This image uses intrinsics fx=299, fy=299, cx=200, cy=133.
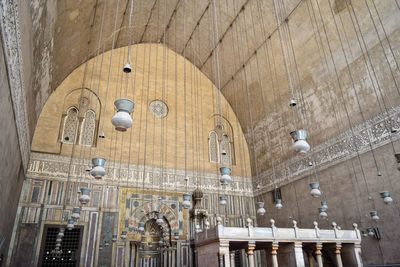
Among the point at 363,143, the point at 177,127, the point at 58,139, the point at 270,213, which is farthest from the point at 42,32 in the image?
the point at 270,213

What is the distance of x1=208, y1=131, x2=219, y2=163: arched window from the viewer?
13.5 m

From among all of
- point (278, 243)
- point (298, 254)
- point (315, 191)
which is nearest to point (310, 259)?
point (298, 254)

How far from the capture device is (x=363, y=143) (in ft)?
29.5

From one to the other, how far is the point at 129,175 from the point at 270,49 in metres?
7.36

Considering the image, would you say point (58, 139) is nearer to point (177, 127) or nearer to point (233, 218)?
point (177, 127)

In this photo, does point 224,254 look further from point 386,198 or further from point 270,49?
point 270,49

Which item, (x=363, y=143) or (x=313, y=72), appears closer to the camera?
(x=363, y=143)

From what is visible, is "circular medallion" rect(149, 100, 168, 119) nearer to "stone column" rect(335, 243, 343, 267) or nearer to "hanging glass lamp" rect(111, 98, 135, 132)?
"stone column" rect(335, 243, 343, 267)

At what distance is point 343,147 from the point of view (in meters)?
9.64

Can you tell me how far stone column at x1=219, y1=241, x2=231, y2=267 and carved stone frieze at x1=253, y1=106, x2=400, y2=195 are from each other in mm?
4753

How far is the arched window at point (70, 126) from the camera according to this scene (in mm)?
10938

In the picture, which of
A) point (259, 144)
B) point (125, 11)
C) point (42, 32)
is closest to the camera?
point (42, 32)

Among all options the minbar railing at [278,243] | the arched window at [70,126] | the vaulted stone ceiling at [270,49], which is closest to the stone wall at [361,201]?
the minbar railing at [278,243]

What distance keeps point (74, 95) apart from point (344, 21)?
9775 millimetres
